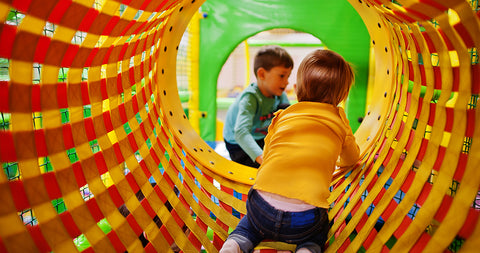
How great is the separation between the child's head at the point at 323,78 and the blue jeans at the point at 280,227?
0.42m

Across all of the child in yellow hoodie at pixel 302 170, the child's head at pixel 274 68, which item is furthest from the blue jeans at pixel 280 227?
the child's head at pixel 274 68

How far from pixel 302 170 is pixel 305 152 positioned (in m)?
0.06

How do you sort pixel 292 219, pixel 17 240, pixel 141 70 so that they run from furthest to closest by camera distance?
pixel 141 70 → pixel 292 219 → pixel 17 240

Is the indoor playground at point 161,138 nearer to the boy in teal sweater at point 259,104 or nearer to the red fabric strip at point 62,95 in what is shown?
the red fabric strip at point 62,95

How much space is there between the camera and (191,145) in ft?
6.16

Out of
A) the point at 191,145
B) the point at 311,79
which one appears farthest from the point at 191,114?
the point at 311,79

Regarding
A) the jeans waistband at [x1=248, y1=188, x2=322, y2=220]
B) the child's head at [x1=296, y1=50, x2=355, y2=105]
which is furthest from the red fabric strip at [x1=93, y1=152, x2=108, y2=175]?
the child's head at [x1=296, y1=50, x2=355, y2=105]

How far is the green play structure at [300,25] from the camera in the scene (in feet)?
9.11

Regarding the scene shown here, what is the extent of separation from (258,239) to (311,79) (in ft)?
2.02

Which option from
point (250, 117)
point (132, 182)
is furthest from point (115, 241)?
point (250, 117)

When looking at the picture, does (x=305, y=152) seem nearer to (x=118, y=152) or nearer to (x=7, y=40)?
(x=118, y=152)

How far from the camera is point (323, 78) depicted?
1.37 metres

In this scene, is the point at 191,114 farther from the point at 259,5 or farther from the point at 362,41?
the point at 362,41

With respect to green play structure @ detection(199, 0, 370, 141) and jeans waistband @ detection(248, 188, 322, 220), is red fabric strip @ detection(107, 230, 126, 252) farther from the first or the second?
green play structure @ detection(199, 0, 370, 141)
